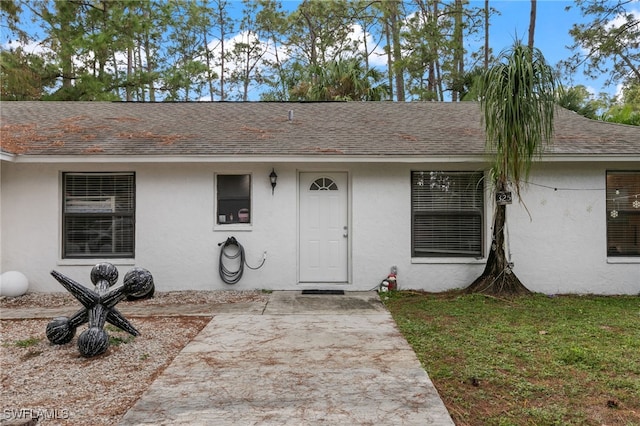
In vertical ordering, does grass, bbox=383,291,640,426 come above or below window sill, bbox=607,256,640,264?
below

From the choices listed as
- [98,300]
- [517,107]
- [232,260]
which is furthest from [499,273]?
[98,300]

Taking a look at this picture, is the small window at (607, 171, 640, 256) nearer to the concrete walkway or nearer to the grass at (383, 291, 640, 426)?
the grass at (383, 291, 640, 426)

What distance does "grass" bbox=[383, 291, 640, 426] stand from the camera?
109 inches

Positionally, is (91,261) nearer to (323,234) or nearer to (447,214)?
(323,234)

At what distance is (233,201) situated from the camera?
7098mm

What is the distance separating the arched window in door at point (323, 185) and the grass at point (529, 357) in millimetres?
2261

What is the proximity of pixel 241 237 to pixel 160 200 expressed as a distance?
1521 millimetres

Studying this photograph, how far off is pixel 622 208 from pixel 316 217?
5.25 m

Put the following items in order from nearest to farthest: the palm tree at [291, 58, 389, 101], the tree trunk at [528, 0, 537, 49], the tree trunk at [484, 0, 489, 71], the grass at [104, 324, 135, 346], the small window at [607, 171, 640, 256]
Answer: the grass at [104, 324, 135, 346] → the small window at [607, 171, 640, 256] → the palm tree at [291, 58, 389, 101] → the tree trunk at [528, 0, 537, 49] → the tree trunk at [484, 0, 489, 71]

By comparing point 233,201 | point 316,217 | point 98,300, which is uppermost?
point 233,201

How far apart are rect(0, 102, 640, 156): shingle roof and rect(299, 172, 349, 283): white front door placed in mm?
872

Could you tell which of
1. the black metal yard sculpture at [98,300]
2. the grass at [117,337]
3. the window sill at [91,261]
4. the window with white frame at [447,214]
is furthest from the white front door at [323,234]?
the black metal yard sculpture at [98,300]

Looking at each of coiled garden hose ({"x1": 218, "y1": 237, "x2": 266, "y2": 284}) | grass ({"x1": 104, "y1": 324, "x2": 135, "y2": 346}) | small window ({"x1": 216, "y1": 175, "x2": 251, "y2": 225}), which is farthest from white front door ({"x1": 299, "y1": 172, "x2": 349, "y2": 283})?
grass ({"x1": 104, "y1": 324, "x2": 135, "y2": 346})

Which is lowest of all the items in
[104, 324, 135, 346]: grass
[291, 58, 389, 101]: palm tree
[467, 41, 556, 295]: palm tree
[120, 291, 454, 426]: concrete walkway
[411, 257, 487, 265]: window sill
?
[120, 291, 454, 426]: concrete walkway
